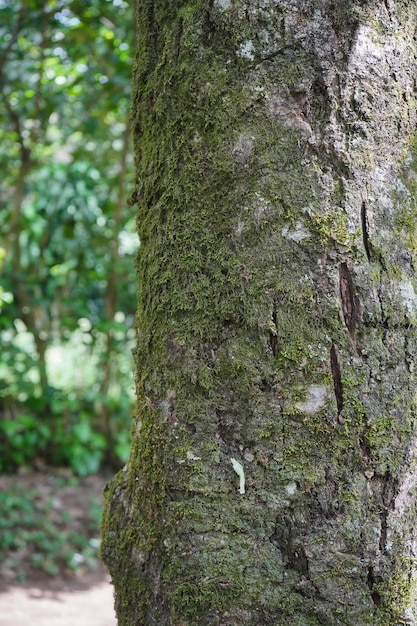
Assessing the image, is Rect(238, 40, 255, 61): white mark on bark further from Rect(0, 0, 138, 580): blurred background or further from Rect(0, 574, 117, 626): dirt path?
Rect(0, 0, 138, 580): blurred background

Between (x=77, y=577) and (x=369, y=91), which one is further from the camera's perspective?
(x=77, y=577)

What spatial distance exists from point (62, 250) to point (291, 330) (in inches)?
198

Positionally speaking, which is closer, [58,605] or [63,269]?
[58,605]

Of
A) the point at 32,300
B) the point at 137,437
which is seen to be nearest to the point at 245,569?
the point at 137,437

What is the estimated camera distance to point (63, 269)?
19.1ft

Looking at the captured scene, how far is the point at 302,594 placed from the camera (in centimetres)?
101

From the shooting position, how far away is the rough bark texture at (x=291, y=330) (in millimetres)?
1020

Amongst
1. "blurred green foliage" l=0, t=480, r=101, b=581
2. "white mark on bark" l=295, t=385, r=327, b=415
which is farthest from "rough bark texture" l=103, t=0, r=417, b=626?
"blurred green foliage" l=0, t=480, r=101, b=581

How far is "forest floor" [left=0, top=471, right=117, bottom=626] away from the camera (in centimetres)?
399

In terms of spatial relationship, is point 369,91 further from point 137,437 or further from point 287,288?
point 137,437

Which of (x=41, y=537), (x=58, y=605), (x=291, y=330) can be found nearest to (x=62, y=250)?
(x=41, y=537)

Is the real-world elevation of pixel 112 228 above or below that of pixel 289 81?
above

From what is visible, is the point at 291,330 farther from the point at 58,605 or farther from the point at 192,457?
the point at 58,605

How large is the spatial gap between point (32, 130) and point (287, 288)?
5.13m
